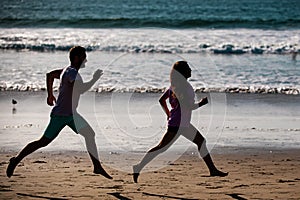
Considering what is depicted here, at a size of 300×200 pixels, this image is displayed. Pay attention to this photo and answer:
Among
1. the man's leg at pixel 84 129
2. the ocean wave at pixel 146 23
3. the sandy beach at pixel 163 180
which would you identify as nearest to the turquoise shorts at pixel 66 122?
the man's leg at pixel 84 129

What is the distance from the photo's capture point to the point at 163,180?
289 inches

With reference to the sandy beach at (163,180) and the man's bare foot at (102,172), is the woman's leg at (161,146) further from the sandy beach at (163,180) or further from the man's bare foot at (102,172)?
the man's bare foot at (102,172)

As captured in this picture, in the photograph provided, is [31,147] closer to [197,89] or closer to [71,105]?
[71,105]

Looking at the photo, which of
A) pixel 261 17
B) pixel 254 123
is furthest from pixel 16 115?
pixel 261 17

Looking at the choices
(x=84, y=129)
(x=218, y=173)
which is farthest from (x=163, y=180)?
(x=84, y=129)

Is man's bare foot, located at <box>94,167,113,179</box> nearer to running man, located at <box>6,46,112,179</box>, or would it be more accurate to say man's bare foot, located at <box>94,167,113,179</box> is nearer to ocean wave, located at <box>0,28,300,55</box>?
running man, located at <box>6,46,112,179</box>

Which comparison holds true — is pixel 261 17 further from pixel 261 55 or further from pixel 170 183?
pixel 170 183

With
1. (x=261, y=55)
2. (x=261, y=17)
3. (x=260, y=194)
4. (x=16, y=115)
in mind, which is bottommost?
(x=260, y=194)

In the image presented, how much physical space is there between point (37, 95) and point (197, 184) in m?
7.47

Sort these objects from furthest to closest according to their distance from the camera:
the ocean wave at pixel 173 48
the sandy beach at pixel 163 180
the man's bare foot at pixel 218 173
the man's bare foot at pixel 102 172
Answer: the ocean wave at pixel 173 48 → the man's bare foot at pixel 218 173 → the man's bare foot at pixel 102 172 → the sandy beach at pixel 163 180

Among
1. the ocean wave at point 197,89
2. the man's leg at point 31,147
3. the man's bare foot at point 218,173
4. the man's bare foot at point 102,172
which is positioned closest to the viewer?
the man's leg at point 31,147

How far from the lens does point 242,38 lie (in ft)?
95.1

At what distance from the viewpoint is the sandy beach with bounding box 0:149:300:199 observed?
21.9ft

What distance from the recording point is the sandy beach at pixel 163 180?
6.67 m
